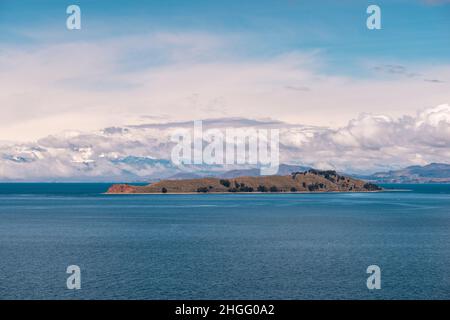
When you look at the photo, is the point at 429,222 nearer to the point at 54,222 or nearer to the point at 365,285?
the point at 365,285

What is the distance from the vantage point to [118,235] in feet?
481

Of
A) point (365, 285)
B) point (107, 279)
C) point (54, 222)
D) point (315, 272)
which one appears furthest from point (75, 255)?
point (54, 222)

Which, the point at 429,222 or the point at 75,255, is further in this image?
the point at 429,222

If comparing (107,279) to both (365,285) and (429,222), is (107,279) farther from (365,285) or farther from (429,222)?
(429,222)

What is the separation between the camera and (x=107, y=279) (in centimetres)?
8338

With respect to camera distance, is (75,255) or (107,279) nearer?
(107,279)
